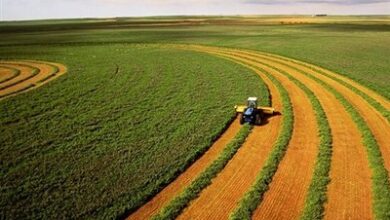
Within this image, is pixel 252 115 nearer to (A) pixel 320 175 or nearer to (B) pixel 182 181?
(A) pixel 320 175

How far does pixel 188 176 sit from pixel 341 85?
2465 centimetres

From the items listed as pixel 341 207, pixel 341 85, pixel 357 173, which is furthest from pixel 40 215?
pixel 341 85

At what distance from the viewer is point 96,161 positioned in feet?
66.5

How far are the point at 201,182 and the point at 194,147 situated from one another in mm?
4523

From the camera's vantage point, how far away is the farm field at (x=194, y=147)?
52.1 ft

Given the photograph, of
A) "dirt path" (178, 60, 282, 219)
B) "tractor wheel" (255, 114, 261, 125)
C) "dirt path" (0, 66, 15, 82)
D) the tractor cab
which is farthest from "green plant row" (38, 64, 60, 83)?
"dirt path" (178, 60, 282, 219)

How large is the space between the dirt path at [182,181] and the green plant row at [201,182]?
33 cm

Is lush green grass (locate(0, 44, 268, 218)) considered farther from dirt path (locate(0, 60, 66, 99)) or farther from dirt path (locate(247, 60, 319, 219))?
dirt path (locate(247, 60, 319, 219))

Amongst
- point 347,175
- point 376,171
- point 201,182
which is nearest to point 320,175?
point 347,175

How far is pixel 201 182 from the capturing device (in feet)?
58.1

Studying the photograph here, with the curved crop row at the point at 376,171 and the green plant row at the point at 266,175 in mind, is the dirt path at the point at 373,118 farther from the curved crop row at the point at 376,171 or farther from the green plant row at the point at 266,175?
the green plant row at the point at 266,175

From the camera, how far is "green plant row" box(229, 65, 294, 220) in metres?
15.2

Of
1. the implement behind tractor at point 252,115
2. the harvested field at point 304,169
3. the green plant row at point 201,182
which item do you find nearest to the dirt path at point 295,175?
the harvested field at point 304,169

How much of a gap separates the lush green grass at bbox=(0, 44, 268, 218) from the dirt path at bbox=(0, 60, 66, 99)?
7.13ft
